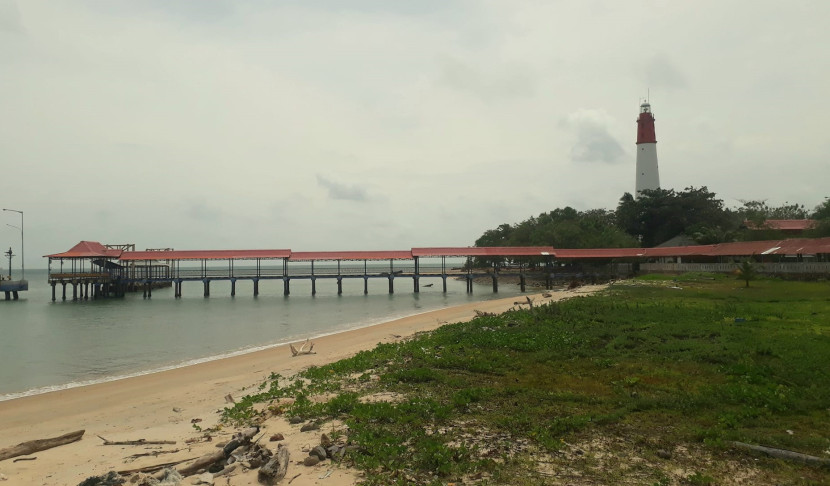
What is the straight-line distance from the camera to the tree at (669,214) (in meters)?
63.1

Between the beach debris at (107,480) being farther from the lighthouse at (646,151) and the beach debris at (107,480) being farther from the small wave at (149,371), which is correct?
the lighthouse at (646,151)

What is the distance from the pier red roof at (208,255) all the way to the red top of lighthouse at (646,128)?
48772 mm

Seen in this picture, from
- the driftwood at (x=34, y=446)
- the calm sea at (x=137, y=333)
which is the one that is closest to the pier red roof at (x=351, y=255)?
the calm sea at (x=137, y=333)

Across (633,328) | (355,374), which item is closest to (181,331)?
(355,374)

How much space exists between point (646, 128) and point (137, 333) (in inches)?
2590

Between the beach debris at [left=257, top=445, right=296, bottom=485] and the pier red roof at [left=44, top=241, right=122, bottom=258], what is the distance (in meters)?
55.3

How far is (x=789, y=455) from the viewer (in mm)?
6137

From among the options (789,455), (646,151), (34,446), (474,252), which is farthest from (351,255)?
(789,455)

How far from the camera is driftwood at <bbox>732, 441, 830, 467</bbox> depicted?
5.91 meters

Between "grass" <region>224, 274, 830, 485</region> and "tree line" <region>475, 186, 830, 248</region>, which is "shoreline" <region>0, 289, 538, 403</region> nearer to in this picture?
"grass" <region>224, 274, 830, 485</region>

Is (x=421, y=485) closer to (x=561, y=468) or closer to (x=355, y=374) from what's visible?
(x=561, y=468)

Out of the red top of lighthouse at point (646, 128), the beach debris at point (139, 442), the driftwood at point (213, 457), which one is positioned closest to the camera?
the driftwood at point (213, 457)

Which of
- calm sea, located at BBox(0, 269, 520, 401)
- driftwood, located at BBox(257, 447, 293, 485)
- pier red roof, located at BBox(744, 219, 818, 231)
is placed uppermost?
pier red roof, located at BBox(744, 219, 818, 231)

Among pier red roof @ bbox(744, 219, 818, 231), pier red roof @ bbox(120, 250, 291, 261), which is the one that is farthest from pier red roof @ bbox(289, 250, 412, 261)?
pier red roof @ bbox(744, 219, 818, 231)
